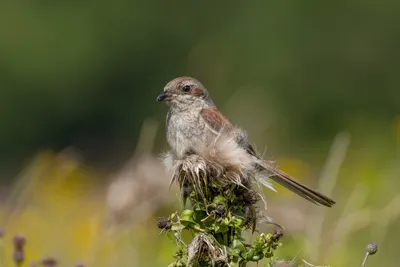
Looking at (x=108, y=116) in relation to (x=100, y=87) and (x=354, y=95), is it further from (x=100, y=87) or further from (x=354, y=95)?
(x=354, y=95)

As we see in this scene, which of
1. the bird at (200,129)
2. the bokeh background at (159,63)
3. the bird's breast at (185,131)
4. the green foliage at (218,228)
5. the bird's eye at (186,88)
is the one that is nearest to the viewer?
the green foliage at (218,228)

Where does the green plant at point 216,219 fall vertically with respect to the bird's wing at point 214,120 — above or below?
below

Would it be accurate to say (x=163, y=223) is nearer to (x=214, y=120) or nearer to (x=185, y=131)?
(x=185, y=131)

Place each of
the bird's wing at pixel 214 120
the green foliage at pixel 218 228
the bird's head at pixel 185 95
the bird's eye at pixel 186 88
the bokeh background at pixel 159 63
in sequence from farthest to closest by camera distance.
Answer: the bokeh background at pixel 159 63 → the bird's eye at pixel 186 88 → the bird's head at pixel 185 95 → the bird's wing at pixel 214 120 → the green foliage at pixel 218 228

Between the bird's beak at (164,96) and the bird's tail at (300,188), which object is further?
the bird's beak at (164,96)

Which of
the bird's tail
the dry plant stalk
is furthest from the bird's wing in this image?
the dry plant stalk

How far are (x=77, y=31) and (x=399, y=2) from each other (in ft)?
26.9

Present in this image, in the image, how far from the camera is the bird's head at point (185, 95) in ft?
20.8

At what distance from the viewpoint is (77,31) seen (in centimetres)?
3120

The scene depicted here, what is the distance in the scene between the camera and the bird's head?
6348 mm

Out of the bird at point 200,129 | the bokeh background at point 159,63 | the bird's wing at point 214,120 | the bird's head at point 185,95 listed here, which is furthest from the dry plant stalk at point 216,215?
the bokeh background at point 159,63

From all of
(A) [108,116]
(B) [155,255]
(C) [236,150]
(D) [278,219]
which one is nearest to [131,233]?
Answer: (B) [155,255]

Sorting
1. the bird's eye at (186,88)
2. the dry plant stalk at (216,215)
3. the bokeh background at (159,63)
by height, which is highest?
the bokeh background at (159,63)

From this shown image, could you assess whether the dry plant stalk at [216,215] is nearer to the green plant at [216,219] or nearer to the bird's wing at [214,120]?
the green plant at [216,219]
